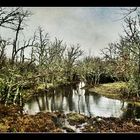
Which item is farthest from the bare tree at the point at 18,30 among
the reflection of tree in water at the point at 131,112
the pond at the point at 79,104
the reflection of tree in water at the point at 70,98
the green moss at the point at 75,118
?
the reflection of tree in water at the point at 131,112

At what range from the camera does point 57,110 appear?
440cm

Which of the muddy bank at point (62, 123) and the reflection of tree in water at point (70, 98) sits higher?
the reflection of tree in water at point (70, 98)

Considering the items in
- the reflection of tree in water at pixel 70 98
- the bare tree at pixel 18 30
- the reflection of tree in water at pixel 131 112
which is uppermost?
the bare tree at pixel 18 30

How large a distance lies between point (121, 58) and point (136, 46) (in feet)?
0.89

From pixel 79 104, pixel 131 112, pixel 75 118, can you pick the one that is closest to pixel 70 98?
pixel 79 104

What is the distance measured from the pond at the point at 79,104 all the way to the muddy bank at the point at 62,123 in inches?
2.8

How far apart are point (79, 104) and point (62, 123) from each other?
0.37 meters

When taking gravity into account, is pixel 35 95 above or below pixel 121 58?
below

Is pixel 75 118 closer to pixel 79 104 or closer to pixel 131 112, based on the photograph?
pixel 79 104

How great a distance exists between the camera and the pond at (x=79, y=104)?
4.38 metres

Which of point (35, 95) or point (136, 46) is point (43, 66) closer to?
point (35, 95)

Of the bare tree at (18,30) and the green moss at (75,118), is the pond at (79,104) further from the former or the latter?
the bare tree at (18,30)

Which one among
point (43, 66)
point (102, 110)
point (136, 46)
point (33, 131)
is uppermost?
point (136, 46)

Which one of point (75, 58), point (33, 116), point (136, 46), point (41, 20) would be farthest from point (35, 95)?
point (136, 46)
